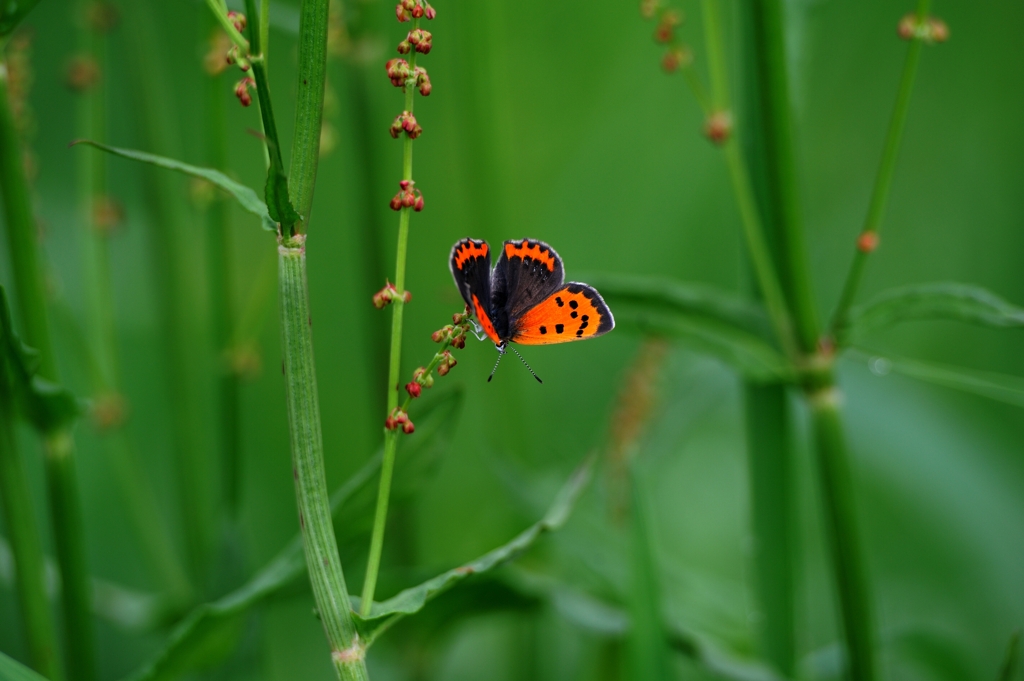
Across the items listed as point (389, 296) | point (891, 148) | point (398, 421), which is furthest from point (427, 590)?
point (891, 148)

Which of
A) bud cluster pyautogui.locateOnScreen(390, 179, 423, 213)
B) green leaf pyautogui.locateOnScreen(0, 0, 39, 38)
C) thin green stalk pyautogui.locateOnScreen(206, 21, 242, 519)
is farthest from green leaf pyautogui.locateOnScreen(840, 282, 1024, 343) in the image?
green leaf pyautogui.locateOnScreen(0, 0, 39, 38)

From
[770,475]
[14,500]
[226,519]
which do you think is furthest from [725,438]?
[14,500]

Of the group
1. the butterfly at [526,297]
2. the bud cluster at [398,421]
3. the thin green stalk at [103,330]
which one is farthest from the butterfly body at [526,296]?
the thin green stalk at [103,330]

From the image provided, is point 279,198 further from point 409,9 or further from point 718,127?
point 718,127

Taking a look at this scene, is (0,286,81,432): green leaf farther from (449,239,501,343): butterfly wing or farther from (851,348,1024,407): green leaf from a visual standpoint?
→ (851,348,1024,407): green leaf

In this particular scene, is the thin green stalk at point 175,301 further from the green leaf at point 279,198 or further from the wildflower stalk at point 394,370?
the green leaf at point 279,198

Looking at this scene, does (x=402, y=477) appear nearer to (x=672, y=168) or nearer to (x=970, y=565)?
(x=970, y=565)
